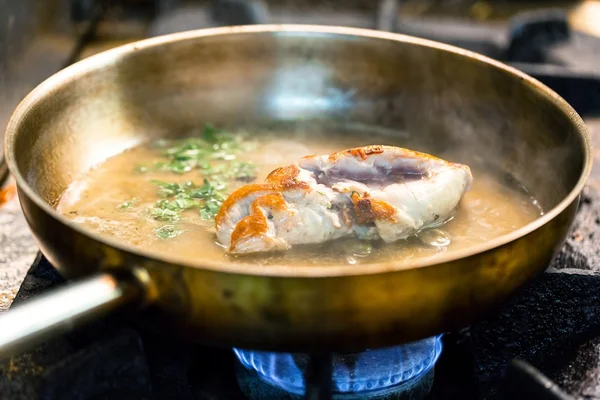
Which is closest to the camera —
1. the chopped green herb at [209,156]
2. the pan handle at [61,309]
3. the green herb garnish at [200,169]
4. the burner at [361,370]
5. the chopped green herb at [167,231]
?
the pan handle at [61,309]

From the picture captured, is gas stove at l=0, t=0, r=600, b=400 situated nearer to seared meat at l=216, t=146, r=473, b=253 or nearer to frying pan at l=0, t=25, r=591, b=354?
frying pan at l=0, t=25, r=591, b=354

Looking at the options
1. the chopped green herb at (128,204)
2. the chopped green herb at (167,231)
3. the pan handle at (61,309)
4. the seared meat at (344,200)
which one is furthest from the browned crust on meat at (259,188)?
the pan handle at (61,309)

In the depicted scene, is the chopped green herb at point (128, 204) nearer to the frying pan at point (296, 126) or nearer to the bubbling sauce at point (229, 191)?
the bubbling sauce at point (229, 191)

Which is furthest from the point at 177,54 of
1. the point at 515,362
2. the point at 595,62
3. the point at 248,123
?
the point at 595,62

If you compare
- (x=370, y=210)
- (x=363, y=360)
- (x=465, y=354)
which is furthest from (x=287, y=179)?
(x=465, y=354)

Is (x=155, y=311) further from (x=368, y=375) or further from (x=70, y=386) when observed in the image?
(x=368, y=375)

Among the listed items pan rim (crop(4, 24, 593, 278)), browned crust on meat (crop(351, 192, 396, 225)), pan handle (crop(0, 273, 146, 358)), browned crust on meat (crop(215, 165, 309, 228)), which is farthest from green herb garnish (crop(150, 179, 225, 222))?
pan handle (crop(0, 273, 146, 358))
